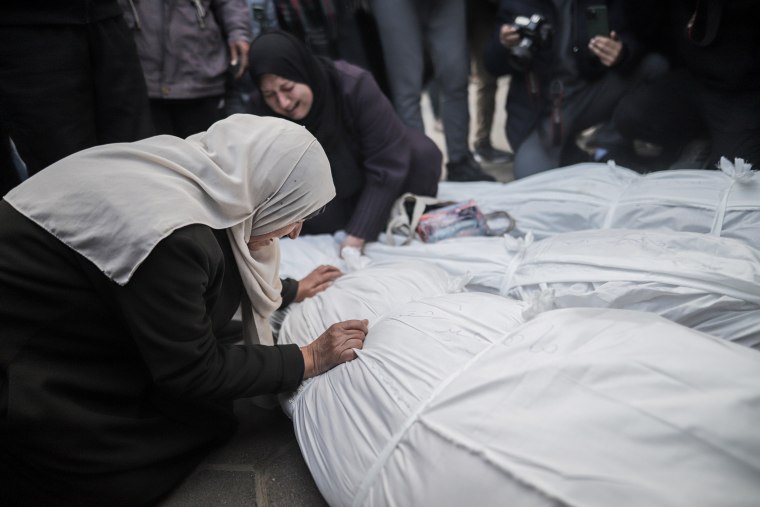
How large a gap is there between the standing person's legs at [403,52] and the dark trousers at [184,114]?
82cm

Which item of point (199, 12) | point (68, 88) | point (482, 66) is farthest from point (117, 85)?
point (482, 66)

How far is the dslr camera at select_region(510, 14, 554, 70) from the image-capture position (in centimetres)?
217

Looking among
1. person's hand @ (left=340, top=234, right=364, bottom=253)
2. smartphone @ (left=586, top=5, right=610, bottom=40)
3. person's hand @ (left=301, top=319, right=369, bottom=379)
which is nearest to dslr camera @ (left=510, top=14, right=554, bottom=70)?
smartphone @ (left=586, top=5, right=610, bottom=40)

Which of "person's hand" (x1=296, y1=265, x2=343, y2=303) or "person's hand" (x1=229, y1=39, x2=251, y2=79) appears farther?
"person's hand" (x1=229, y1=39, x2=251, y2=79)

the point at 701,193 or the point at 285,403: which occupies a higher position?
the point at 701,193

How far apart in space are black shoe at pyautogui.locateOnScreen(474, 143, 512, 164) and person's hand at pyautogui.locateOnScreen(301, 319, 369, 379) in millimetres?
2093

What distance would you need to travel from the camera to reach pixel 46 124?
160 centimetres

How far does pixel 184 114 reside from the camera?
2.09 metres

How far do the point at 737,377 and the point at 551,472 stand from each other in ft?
0.92

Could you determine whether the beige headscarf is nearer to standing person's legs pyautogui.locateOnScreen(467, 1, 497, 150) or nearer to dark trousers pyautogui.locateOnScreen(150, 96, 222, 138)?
dark trousers pyautogui.locateOnScreen(150, 96, 222, 138)

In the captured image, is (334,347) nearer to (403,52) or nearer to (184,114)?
(184,114)

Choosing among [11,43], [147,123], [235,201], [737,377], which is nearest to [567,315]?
[737,377]

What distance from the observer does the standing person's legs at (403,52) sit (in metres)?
2.30

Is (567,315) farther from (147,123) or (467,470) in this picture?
(147,123)
